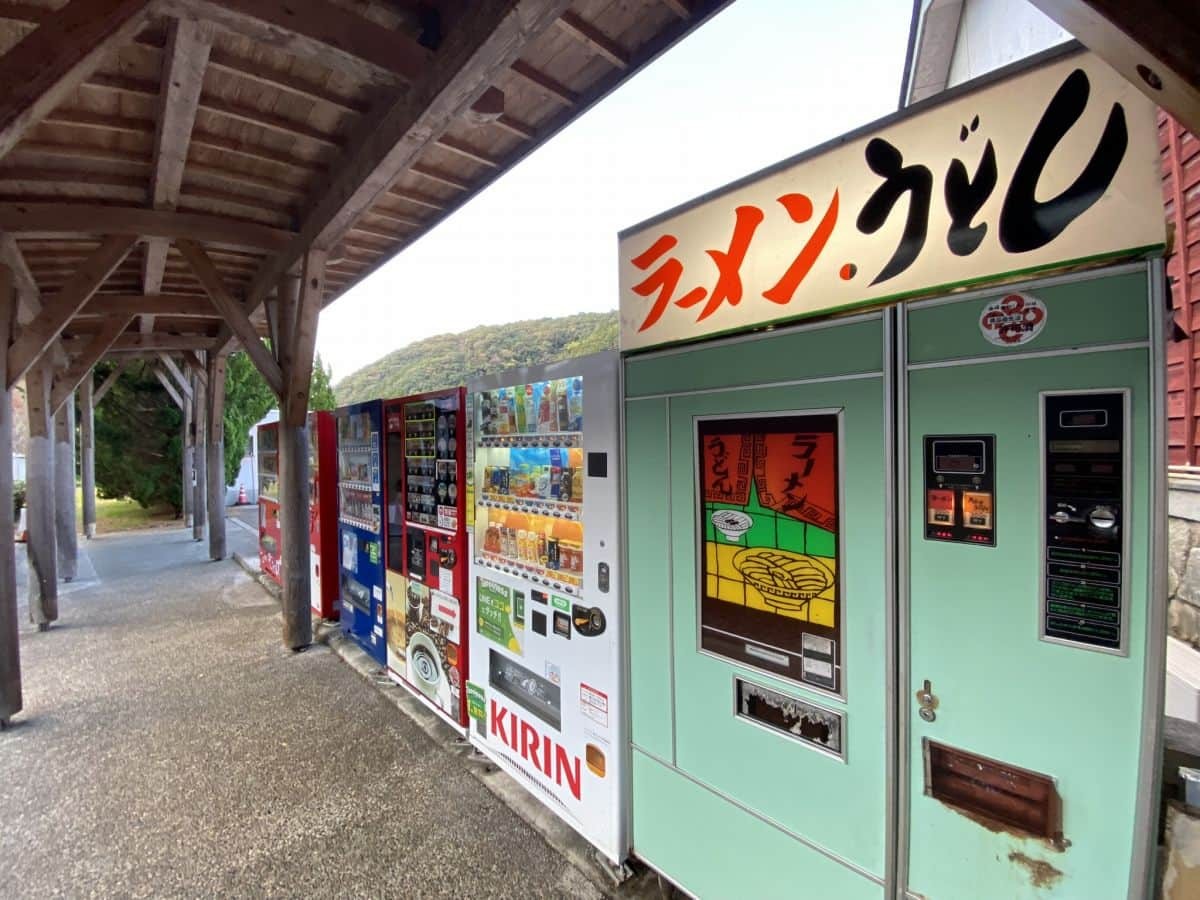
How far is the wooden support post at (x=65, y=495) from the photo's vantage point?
22.5 ft

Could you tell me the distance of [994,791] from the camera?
1.26m

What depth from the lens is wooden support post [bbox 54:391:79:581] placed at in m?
6.87

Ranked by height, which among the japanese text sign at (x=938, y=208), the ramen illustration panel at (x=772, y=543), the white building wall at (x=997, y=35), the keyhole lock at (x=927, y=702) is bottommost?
the keyhole lock at (x=927, y=702)

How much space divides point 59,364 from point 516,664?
727 cm

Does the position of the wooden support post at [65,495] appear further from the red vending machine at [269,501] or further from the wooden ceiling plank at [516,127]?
the wooden ceiling plank at [516,127]

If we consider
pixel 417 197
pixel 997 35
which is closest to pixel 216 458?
pixel 417 197

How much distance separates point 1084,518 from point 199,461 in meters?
11.6

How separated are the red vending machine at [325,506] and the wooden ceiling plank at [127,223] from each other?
1511 millimetres

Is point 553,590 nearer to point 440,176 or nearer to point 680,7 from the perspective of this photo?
point 680,7

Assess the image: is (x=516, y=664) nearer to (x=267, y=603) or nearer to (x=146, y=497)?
(x=267, y=603)

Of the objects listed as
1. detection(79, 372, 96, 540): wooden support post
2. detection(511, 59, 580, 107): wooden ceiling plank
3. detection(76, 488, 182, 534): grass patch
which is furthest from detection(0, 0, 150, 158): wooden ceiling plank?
detection(76, 488, 182, 534): grass patch

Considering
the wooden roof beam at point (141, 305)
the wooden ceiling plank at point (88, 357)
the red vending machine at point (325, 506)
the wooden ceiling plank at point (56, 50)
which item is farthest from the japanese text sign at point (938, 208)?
the wooden ceiling plank at point (88, 357)

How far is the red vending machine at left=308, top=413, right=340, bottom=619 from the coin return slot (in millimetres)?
4714

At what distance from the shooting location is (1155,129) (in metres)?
1.02
